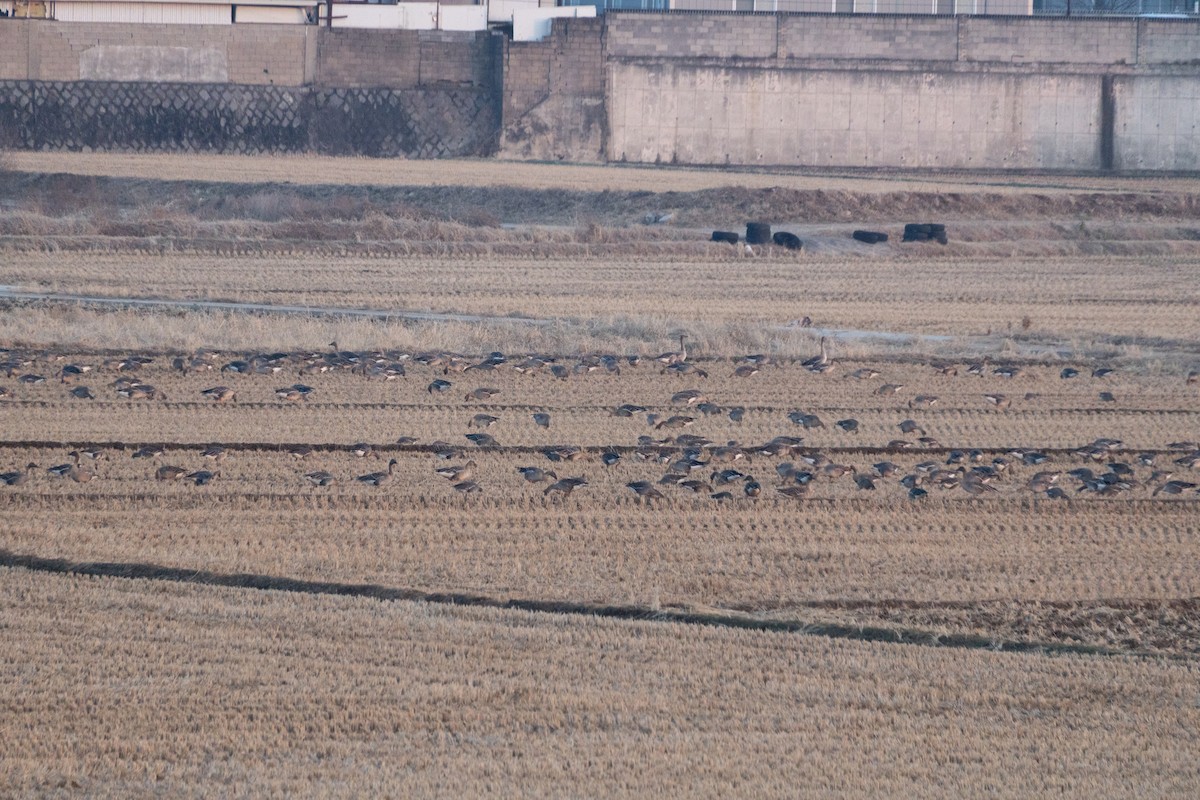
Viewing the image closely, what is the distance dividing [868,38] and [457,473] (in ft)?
117

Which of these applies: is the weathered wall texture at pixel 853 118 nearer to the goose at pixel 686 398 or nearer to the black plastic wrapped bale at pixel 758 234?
the black plastic wrapped bale at pixel 758 234

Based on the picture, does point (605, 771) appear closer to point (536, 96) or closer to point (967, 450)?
point (967, 450)

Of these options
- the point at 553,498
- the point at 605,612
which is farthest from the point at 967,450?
the point at 605,612

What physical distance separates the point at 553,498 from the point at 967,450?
3.65 m

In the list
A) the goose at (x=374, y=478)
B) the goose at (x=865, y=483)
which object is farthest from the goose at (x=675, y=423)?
the goose at (x=374, y=478)

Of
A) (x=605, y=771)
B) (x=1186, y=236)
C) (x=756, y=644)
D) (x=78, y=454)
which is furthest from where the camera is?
(x=1186, y=236)

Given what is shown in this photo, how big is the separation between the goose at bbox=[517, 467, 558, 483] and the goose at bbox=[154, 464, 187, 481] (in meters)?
2.57

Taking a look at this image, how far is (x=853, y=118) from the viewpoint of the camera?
146ft

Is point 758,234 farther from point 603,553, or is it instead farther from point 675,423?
point 603,553

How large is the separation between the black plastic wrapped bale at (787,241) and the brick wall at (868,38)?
17.2 m

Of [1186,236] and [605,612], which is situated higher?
[1186,236]

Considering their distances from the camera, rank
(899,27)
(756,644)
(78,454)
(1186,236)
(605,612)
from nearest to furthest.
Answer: (756,644), (605,612), (78,454), (1186,236), (899,27)

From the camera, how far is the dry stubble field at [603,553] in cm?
688

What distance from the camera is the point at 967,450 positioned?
12461mm
